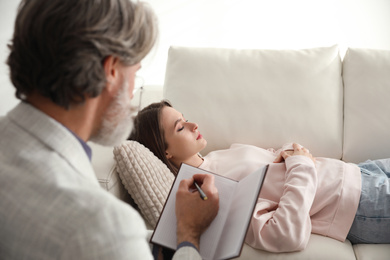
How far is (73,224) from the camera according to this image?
2.13 ft

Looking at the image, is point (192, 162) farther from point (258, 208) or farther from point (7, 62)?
point (7, 62)

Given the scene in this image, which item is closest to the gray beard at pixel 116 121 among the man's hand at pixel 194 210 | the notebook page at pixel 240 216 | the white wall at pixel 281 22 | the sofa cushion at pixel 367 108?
the man's hand at pixel 194 210

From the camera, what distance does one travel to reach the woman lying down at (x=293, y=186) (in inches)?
52.5

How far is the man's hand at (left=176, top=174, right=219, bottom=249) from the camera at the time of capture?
3.43ft

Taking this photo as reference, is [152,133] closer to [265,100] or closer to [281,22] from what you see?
[265,100]

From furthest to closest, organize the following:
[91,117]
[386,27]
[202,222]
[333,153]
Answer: [386,27] → [333,153] → [202,222] → [91,117]

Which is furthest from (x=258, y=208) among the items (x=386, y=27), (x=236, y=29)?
(x=386, y=27)

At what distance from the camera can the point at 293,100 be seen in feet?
6.10

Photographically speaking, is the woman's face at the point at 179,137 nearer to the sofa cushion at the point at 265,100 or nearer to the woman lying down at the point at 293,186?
the woman lying down at the point at 293,186

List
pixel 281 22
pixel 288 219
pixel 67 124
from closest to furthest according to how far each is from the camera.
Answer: pixel 67 124, pixel 288 219, pixel 281 22

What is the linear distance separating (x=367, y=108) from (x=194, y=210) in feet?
3.84

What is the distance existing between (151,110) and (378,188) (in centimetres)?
97

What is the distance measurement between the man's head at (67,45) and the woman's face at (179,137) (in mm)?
849

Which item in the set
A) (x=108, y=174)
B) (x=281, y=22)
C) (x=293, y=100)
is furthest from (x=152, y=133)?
(x=281, y=22)
